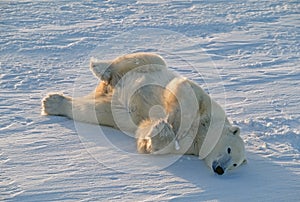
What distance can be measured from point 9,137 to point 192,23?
4202mm

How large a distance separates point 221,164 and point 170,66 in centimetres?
257

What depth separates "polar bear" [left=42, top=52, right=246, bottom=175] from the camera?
3.70 m

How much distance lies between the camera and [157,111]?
4094 mm

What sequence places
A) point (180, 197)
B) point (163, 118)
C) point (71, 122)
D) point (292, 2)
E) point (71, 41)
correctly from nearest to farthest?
point (180, 197) → point (163, 118) → point (71, 122) → point (71, 41) → point (292, 2)

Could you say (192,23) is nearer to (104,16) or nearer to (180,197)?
(104,16)

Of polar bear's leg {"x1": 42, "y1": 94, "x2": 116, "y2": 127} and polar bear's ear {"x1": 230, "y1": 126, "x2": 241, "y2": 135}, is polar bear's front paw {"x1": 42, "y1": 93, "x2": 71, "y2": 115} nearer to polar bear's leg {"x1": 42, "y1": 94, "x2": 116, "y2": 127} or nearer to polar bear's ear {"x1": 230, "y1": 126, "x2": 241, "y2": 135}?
polar bear's leg {"x1": 42, "y1": 94, "x2": 116, "y2": 127}

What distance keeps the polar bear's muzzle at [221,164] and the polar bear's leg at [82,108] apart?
1014 millimetres

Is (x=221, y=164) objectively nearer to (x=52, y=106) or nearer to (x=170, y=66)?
(x=52, y=106)

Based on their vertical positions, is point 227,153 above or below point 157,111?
below

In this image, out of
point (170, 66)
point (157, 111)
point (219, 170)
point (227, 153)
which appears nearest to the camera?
point (219, 170)

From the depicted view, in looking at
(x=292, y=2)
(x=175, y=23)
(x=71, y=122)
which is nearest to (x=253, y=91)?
(x=71, y=122)

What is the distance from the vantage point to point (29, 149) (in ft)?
12.2

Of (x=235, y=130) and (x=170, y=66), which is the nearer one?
(x=235, y=130)

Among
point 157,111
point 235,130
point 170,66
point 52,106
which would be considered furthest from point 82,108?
point 170,66
